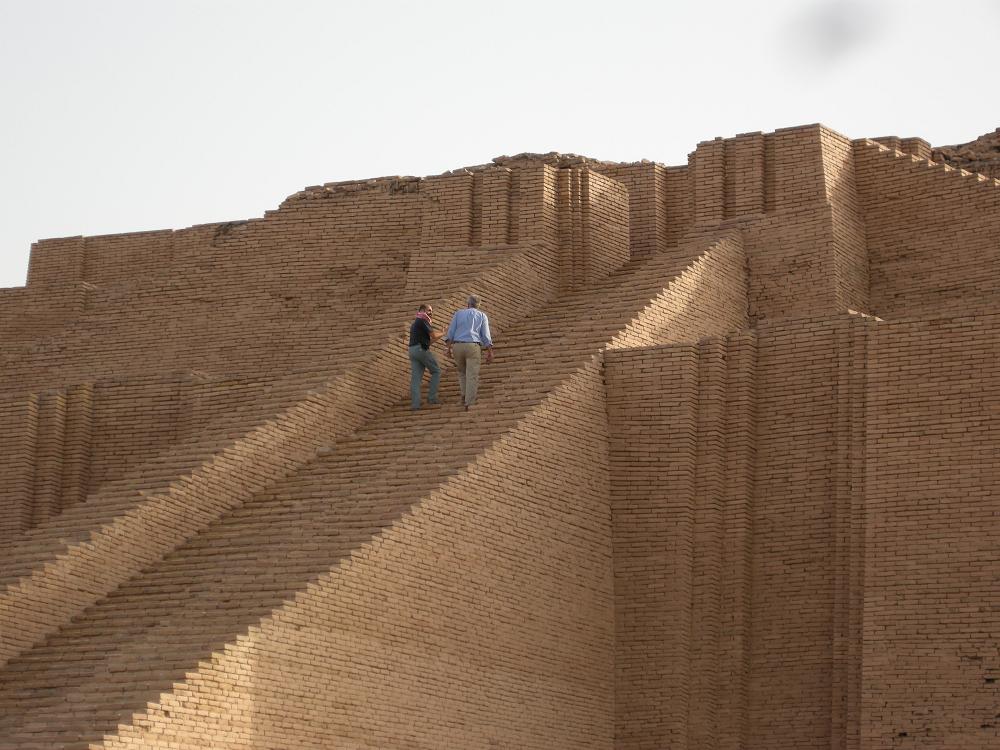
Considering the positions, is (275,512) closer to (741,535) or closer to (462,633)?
(462,633)

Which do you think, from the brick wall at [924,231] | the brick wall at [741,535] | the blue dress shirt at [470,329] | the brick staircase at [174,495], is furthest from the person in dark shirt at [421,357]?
the brick wall at [924,231]

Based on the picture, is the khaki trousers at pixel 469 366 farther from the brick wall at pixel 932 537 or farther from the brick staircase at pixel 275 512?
the brick wall at pixel 932 537

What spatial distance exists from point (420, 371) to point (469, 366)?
0.61 meters

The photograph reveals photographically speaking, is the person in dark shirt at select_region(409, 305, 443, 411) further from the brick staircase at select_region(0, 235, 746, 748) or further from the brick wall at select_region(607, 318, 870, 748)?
the brick wall at select_region(607, 318, 870, 748)

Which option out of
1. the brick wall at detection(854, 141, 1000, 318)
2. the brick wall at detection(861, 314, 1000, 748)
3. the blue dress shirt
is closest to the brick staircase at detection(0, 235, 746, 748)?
the blue dress shirt

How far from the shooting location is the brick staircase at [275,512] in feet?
45.0

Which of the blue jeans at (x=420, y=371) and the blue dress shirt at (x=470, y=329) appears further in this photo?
the blue jeans at (x=420, y=371)

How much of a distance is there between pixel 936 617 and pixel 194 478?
508 centimetres

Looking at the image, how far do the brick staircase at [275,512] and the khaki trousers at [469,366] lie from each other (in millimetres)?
127

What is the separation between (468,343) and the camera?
16.7 meters

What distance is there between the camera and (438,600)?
15047 mm

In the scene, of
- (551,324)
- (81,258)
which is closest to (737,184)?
(551,324)

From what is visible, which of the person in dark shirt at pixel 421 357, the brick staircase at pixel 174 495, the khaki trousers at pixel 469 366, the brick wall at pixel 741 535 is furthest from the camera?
the person in dark shirt at pixel 421 357

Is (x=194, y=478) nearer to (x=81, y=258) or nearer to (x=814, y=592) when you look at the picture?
(x=814, y=592)
